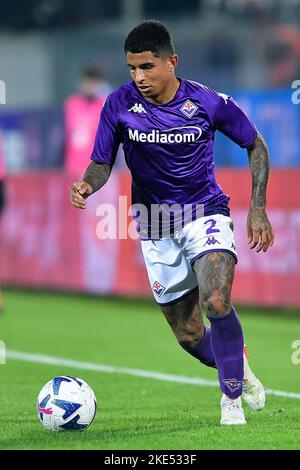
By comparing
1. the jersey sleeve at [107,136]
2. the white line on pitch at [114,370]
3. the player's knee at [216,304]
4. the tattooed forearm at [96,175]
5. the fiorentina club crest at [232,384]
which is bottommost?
the white line on pitch at [114,370]

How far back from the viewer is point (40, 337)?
41.7 feet

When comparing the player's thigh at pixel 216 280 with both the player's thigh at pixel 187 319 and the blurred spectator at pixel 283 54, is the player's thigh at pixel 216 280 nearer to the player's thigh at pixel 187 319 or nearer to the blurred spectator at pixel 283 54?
the player's thigh at pixel 187 319

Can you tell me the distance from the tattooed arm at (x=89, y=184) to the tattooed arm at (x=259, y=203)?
0.86m

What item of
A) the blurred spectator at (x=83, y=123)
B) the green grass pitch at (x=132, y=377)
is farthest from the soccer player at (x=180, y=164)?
the blurred spectator at (x=83, y=123)

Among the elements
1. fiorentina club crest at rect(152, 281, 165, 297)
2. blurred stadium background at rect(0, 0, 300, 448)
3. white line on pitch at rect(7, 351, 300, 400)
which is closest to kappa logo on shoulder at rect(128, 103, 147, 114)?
fiorentina club crest at rect(152, 281, 165, 297)

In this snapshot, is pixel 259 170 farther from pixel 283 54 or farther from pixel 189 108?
pixel 283 54

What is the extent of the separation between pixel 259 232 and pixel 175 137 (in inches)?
30.7

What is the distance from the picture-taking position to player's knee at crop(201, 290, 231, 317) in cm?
693

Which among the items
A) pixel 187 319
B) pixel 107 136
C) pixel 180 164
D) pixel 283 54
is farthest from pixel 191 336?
pixel 283 54

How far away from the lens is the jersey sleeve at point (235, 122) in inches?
291

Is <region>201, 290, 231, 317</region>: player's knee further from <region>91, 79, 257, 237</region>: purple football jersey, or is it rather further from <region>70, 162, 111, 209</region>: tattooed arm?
<region>70, 162, 111, 209</region>: tattooed arm

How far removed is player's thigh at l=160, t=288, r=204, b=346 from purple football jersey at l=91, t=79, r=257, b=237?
65cm
